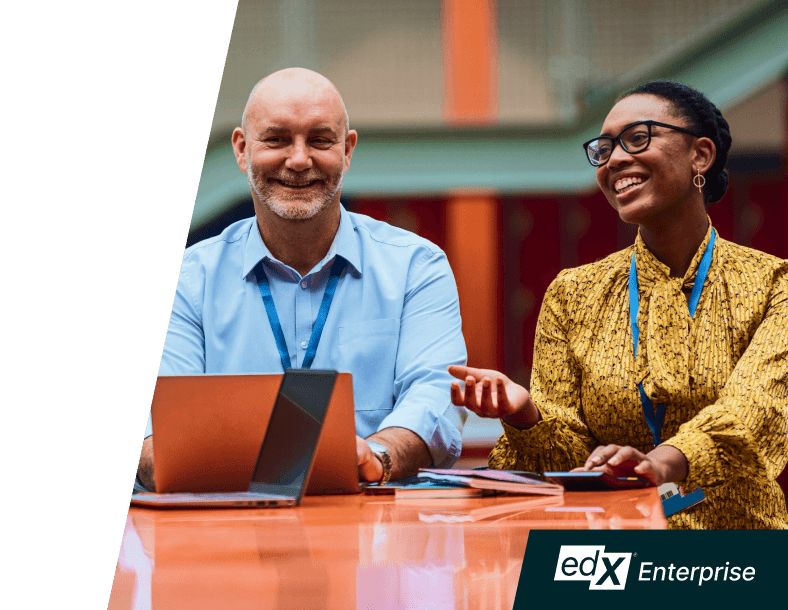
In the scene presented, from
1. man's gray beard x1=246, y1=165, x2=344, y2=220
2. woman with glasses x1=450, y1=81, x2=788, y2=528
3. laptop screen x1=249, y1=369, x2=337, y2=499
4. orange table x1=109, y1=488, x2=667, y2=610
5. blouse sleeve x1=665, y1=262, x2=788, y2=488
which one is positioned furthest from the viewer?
man's gray beard x1=246, y1=165, x2=344, y2=220

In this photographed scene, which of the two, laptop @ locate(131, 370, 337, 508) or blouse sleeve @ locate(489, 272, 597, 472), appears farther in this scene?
blouse sleeve @ locate(489, 272, 597, 472)

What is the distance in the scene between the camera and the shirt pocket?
1.57 meters

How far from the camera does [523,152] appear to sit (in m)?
1.68

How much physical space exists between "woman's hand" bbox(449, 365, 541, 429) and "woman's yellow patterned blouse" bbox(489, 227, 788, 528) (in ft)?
0.66

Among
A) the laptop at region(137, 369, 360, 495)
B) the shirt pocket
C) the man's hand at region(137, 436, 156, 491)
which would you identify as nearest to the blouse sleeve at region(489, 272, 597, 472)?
the shirt pocket

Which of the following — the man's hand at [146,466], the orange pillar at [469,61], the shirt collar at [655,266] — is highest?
the orange pillar at [469,61]

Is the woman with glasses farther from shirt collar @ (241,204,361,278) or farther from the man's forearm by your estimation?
shirt collar @ (241,204,361,278)

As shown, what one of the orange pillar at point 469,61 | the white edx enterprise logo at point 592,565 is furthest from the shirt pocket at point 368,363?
the white edx enterprise logo at point 592,565

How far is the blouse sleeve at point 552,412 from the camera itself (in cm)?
157

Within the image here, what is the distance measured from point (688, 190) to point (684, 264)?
0.47 ft

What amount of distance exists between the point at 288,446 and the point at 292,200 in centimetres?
59

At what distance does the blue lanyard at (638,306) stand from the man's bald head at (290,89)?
64 cm

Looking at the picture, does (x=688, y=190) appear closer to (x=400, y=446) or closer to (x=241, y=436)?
(x=400, y=446)

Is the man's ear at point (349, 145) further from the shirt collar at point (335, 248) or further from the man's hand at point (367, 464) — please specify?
the man's hand at point (367, 464)
